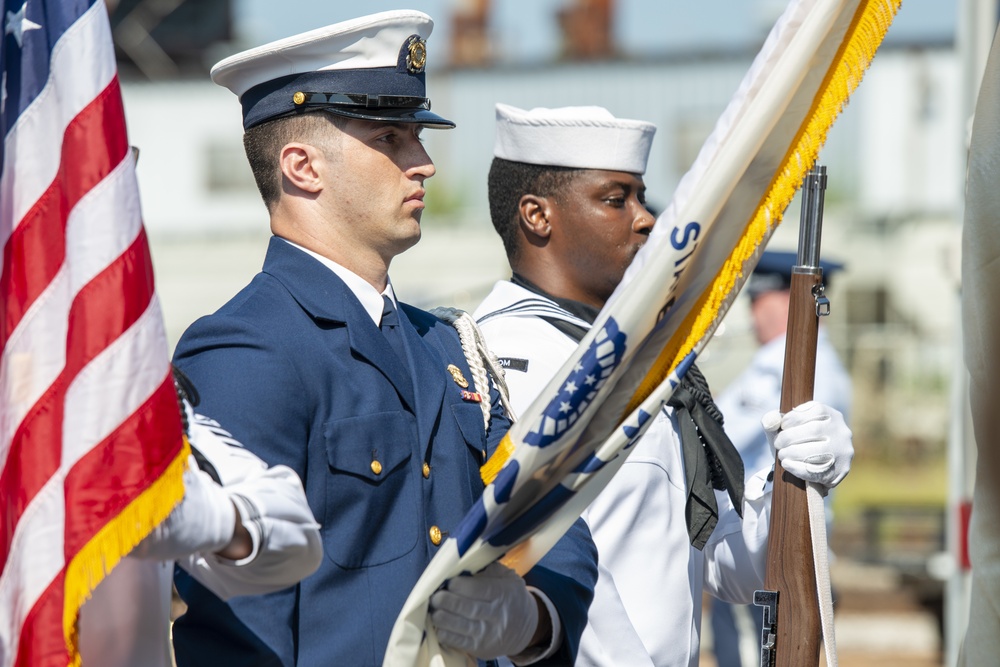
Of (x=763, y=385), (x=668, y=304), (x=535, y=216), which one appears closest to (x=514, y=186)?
(x=535, y=216)

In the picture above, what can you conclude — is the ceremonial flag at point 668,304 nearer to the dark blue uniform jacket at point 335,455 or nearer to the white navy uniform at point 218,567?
the dark blue uniform jacket at point 335,455

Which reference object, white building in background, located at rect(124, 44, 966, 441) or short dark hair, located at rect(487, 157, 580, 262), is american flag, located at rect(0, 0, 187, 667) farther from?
white building in background, located at rect(124, 44, 966, 441)

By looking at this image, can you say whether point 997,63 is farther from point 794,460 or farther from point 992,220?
point 794,460

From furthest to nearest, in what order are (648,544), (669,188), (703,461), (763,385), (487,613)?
(669,188) < (763,385) < (703,461) < (648,544) < (487,613)

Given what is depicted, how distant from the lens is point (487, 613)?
229 centimetres

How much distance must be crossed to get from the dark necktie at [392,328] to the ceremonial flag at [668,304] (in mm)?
371

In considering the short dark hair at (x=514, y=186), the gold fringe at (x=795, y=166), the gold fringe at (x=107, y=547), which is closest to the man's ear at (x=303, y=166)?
the gold fringe at (x=795, y=166)

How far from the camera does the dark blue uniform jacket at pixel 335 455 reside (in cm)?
232

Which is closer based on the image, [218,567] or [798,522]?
[218,567]

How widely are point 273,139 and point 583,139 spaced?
1290 mm

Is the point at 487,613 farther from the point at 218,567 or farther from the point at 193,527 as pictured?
the point at 193,527

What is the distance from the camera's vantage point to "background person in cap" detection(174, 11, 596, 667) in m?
2.33

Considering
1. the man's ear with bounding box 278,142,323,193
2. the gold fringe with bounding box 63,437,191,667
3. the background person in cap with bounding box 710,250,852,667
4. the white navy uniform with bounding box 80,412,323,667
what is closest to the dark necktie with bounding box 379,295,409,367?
the man's ear with bounding box 278,142,323,193

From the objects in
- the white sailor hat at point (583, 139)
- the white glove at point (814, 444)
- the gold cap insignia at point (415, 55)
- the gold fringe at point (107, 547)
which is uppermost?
the white sailor hat at point (583, 139)
